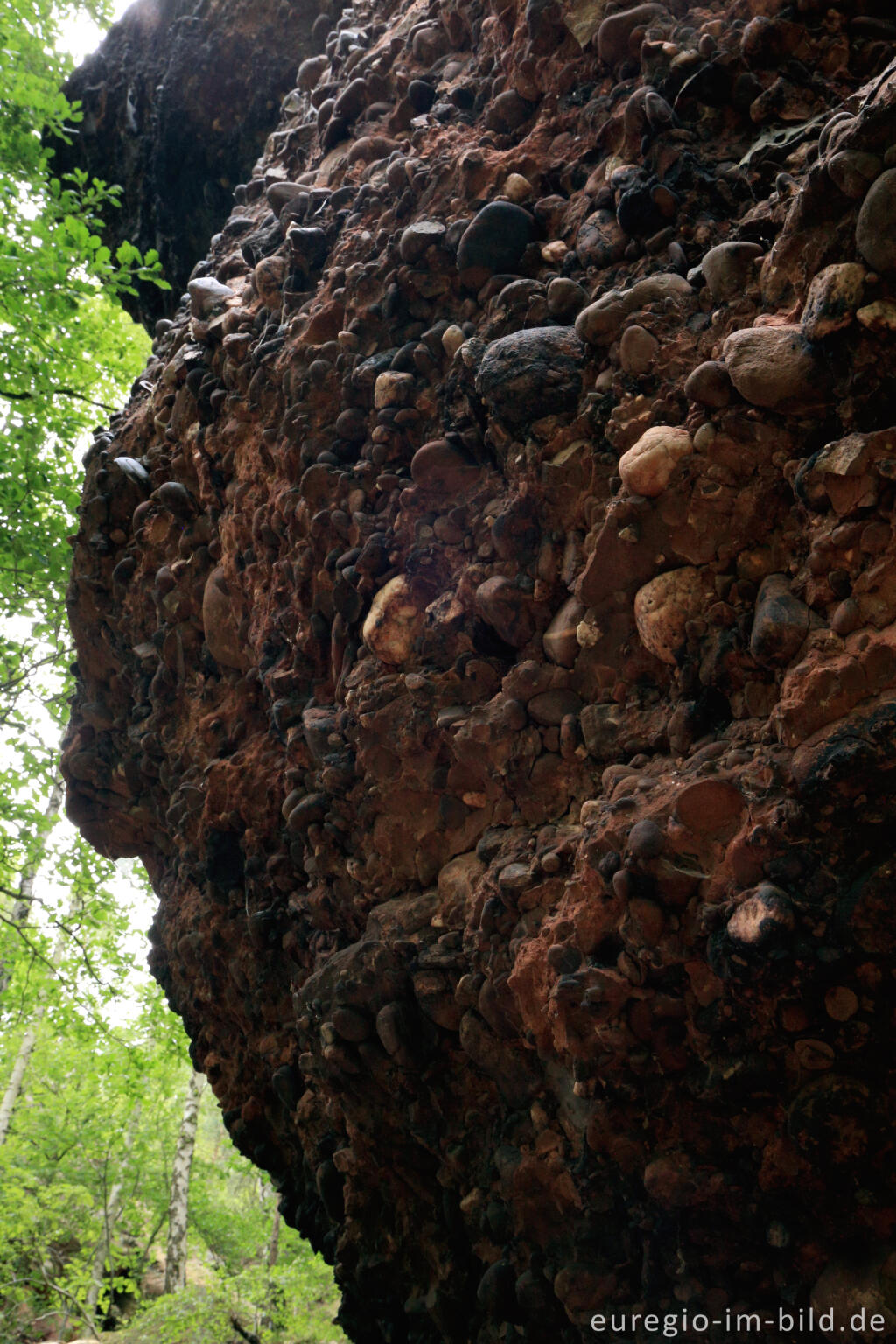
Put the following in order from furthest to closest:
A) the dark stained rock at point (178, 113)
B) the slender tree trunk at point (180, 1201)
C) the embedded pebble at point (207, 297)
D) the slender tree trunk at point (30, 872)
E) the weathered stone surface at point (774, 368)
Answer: the slender tree trunk at point (180, 1201) < the slender tree trunk at point (30, 872) < the dark stained rock at point (178, 113) < the embedded pebble at point (207, 297) < the weathered stone surface at point (774, 368)

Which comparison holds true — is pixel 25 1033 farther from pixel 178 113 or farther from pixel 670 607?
pixel 670 607

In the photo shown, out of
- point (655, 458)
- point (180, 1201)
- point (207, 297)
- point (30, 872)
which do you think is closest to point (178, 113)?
point (207, 297)

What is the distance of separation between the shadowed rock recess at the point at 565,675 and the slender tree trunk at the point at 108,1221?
8.26 m

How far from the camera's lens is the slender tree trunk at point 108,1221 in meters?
9.30

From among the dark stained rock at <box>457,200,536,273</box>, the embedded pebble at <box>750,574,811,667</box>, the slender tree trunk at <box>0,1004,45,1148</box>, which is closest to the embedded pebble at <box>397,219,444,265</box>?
the dark stained rock at <box>457,200,536,273</box>

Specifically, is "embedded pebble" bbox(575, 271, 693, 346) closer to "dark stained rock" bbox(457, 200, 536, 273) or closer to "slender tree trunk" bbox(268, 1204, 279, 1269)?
"dark stained rock" bbox(457, 200, 536, 273)

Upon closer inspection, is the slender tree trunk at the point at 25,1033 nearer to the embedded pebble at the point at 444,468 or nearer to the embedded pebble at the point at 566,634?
the embedded pebble at the point at 444,468

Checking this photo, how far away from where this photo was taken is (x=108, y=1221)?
10.1 m

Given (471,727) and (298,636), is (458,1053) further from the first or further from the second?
(298,636)

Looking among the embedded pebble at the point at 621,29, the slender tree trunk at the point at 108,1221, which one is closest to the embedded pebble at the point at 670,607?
the embedded pebble at the point at 621,29

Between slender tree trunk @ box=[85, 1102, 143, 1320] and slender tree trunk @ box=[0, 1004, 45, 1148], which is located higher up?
slender tree trunk @ box=[0, 1004, 45, 1148]

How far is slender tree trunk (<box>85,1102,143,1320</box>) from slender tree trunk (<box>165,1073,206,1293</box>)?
0.68 m

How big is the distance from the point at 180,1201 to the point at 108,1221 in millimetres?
1198

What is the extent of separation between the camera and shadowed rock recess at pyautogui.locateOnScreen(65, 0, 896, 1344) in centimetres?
137
